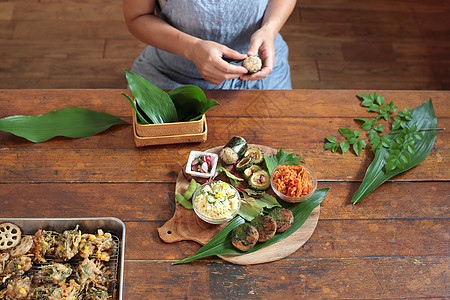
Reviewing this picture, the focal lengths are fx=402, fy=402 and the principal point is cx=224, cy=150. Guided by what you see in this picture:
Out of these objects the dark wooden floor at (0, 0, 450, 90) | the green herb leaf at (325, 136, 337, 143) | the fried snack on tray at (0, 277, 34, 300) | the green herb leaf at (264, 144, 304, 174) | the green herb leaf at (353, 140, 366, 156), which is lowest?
the dark wooden floor at (0, 0, 450, 90)

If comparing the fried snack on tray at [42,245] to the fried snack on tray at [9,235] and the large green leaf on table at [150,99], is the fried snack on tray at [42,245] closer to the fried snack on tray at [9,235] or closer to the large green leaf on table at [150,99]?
the fried snack on tray at [9,235]

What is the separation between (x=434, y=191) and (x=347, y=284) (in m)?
0.54

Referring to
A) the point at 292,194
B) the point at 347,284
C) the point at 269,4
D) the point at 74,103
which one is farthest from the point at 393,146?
the point at 74,103

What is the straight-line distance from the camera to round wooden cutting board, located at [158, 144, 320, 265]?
1.34 metres

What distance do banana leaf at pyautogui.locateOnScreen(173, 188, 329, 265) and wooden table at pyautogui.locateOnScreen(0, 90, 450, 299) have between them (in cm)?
4

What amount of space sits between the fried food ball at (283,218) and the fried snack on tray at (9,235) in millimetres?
859

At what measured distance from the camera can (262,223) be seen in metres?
1.36

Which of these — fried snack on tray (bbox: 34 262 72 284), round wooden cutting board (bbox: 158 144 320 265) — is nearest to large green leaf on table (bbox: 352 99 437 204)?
round wooden cutting board (bbox: 158 144 320 265)

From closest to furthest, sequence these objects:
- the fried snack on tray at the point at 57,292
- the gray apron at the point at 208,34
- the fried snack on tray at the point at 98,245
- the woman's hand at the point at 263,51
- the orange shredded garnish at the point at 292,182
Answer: the fried snack on tray at the point at 57,292 < the fried snack on tray at the point at 98,245 < the orange shredded garnish at the point at 292,182 < the woman's hand at the point at 263,51 < the gray apron at the point at 208,34

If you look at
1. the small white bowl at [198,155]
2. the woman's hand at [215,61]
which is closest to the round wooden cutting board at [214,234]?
the small white bowl at [198,155]

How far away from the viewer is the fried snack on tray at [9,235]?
1320 mm

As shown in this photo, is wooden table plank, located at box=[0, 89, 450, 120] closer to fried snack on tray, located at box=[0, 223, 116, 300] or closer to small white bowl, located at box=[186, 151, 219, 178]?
small white bowl, located at box=[186, 151, 219, 178]

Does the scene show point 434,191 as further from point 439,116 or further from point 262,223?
point 262,223

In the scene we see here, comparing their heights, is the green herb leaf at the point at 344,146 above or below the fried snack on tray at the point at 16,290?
above
